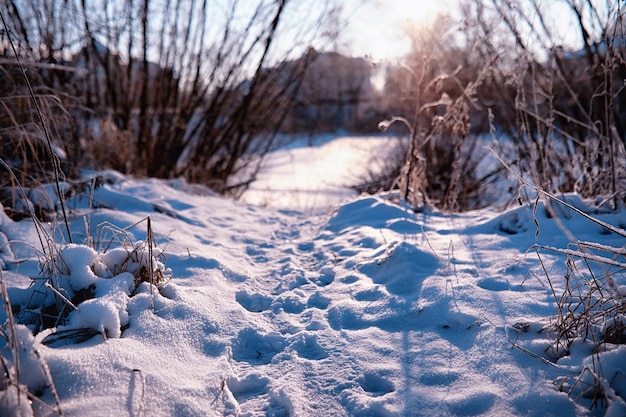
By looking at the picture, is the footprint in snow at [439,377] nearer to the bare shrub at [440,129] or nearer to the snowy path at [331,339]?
the snowy path at [331,339]

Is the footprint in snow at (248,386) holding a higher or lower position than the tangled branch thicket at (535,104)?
lower

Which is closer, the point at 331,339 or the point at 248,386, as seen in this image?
the point at 248,386

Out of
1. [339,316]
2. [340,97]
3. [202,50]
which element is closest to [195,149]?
[202,50]

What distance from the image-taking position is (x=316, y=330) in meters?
1.49

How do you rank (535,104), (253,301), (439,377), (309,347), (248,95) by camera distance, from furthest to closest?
1. (248,95)
2. (535,104)
3. (253,301)
4. (309,347)
5. (439,377)

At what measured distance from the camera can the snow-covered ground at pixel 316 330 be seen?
3.47 feet

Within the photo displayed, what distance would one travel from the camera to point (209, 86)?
16.8ft

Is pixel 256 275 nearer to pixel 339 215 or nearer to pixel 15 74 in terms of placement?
pixel 339 215

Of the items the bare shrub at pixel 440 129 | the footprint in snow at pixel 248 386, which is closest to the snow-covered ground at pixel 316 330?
the footprint in snow at pixel 248 386

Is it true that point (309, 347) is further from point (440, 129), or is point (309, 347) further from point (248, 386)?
point (440, 129)

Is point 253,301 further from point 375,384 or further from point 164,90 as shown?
point 164,90

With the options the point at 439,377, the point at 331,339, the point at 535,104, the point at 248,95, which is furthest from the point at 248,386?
the point at 248,95

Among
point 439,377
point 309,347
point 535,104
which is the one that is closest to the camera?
point 439,377

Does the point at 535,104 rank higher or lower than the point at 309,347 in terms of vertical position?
higher
